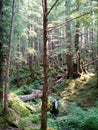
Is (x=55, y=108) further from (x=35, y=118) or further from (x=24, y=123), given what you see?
(x=24, y=123)

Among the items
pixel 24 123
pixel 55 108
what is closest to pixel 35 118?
pixel 24 123

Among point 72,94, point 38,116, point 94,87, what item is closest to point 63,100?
point 72,94

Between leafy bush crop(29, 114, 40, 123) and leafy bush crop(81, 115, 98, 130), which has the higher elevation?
leafy bush crop(81, 115, 98, 130)

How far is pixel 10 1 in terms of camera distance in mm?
12430

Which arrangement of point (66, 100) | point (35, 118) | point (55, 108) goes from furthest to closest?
point (66, 100) < point (55, 108) < point (35, 118)

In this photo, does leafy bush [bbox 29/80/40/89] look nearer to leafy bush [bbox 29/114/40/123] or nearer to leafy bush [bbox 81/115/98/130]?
leafy bush [bbox 29/114/40/123]

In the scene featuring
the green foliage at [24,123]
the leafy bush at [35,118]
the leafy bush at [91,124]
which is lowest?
the leafy bush at [35,118]

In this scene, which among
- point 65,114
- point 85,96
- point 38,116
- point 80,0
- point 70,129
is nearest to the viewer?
point 80,0

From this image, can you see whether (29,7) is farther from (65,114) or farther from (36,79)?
(65,114)

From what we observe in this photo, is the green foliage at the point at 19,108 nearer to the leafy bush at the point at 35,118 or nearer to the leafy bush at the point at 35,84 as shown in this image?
the leafy bush at the point at 35,118

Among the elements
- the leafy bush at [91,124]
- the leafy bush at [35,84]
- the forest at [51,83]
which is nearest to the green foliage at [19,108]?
the forest at [51,83]

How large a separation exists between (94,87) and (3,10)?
28.6 feet

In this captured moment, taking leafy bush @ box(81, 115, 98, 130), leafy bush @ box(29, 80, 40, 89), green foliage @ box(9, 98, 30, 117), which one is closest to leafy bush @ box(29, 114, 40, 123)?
green foliage @ box(9, 98, 30, 117)

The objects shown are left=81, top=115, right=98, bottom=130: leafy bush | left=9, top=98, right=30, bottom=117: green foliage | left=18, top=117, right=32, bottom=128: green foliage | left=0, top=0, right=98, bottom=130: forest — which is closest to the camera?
left=0, top=0, right=98, bottom=130: forest
